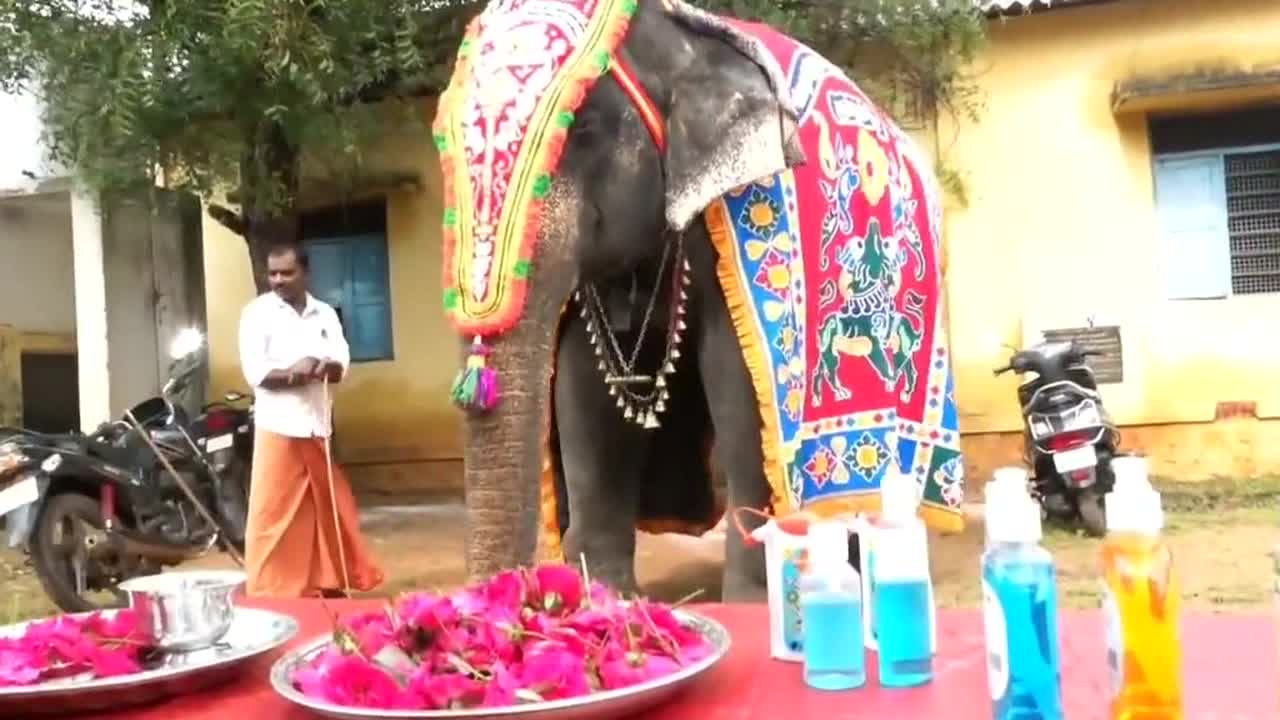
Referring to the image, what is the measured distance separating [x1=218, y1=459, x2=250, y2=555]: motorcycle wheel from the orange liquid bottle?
15.2 feet

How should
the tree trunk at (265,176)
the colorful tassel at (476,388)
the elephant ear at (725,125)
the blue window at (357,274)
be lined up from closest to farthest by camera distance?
the colorful tassel at (476,388)
the elephant ear at (725,125)
the tree trunk at (265,176)
the blue window at (357,274)

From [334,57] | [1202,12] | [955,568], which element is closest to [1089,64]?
[1202,12]

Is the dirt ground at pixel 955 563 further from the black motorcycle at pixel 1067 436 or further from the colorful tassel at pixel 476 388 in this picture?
the colorful tassel at pixel 476 388

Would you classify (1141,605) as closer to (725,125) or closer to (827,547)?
(827,547)

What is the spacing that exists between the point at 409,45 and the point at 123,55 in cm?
→ 122

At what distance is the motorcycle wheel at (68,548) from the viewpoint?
14.6 ft

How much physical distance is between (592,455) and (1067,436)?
9.87ft

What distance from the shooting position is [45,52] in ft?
19.4

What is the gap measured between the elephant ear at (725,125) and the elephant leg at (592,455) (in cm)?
52

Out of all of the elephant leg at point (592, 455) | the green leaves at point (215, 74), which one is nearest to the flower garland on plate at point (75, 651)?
the elephant leg at point (592, 455)

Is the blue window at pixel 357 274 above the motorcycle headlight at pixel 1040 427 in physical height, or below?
above

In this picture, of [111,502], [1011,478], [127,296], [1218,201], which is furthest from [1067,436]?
[127,296]

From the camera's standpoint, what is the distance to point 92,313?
7754mm

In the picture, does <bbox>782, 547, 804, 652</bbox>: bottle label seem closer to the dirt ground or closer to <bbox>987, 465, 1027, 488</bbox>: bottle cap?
<bbox>987, 465, 1027, 488</bbox>: bottle cap
